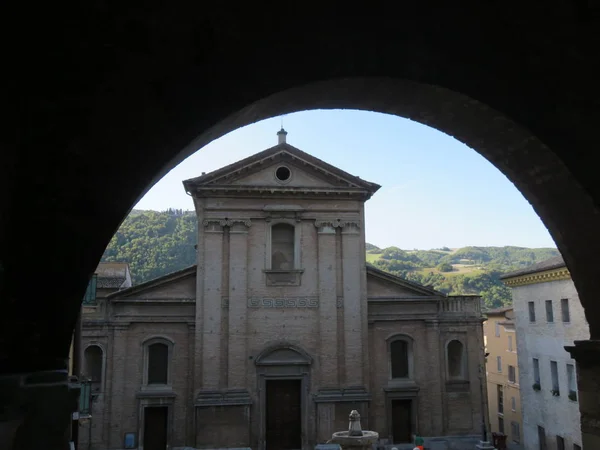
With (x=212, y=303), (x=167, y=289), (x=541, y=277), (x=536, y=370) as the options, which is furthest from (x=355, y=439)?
(x=536, y=370)

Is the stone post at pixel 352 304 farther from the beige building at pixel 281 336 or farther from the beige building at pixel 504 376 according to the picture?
the beige building at pixel 504 376

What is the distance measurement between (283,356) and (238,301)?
3137 millimetres

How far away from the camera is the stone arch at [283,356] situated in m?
23.1

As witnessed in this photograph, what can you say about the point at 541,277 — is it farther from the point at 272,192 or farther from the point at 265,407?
the point at 265,407

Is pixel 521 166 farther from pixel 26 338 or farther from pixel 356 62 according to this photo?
pixel 26 338

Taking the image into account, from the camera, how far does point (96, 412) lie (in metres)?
22.1

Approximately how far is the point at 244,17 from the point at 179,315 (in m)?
21.3

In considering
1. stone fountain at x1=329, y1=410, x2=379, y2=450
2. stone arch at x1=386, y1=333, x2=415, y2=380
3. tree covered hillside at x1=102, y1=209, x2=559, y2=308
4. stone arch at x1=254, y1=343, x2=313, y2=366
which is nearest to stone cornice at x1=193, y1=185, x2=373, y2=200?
stone arch at x1=254, y1=343, x2=313, y2=366

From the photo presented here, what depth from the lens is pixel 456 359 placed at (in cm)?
2519

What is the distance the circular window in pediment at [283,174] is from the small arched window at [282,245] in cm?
211

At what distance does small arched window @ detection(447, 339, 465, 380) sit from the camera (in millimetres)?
24766

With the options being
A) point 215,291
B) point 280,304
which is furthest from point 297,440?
point 215,291

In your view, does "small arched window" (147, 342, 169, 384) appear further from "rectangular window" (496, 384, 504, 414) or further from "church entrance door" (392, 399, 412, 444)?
"rectangular window" (496, 384, 504, 414)

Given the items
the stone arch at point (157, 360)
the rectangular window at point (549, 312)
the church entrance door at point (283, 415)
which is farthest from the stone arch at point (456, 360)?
the stone arch at point (157, 360)
